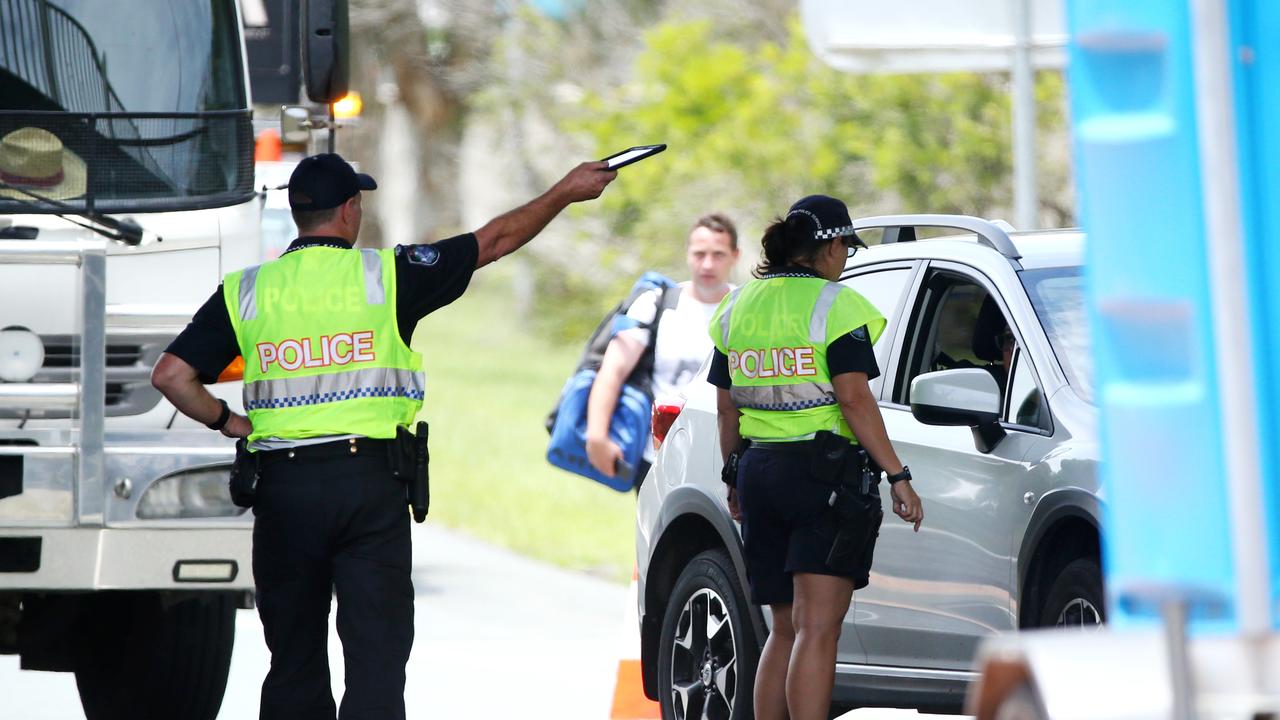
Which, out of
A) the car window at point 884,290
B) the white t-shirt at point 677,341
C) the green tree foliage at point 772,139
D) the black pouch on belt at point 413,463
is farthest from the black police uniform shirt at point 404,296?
the green tree foliage at point 772,139

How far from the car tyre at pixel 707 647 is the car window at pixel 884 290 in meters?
0.85

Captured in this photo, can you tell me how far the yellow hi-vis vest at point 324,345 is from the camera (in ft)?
19.6

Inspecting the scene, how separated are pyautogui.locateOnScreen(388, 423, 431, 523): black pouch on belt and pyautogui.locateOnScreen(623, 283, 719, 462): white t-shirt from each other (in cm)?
344

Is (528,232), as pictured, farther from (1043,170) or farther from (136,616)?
(1043,170)

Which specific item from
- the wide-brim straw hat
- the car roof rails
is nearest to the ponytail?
the car roof rails

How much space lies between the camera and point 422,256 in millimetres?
6055

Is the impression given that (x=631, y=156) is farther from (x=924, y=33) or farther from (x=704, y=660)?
(x=924, y=33)

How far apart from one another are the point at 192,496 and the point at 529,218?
5.22 ft

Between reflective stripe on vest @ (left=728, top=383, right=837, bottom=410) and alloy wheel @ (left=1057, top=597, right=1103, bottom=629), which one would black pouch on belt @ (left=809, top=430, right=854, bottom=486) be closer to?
reflective stripe on vest @ (left=728, top=383, right=837, bottom=410)

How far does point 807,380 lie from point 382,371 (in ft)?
4.01

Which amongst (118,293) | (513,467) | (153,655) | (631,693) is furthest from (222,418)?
(513,467)

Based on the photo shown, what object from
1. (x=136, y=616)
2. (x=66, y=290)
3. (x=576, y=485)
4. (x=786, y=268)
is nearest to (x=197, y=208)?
(x=66, y=290)

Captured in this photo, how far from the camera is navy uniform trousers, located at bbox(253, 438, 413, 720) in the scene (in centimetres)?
597

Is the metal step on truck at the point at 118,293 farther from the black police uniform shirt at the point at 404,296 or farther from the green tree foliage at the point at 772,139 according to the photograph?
the green tree foliage at the point at 772,139
